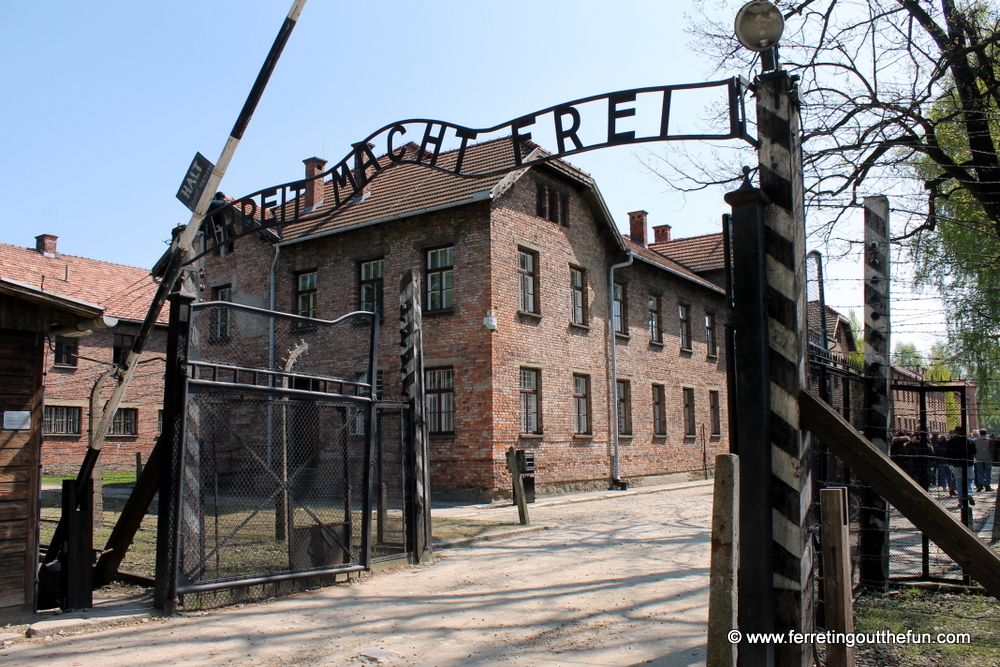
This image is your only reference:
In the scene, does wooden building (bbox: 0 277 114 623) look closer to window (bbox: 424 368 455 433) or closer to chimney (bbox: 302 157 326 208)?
window (bbox: 424 368 455 433)

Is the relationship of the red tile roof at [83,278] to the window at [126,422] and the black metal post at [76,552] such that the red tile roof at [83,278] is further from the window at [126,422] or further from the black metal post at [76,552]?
the black metal post at [76,552]

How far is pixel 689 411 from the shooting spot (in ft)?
94.6

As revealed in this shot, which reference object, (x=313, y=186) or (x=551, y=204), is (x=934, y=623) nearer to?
(x=551, y=204)

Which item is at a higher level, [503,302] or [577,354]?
[503,302]

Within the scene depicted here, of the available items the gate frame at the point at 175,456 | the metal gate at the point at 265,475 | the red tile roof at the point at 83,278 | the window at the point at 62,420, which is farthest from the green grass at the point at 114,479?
the gate frame at the point at 175,456

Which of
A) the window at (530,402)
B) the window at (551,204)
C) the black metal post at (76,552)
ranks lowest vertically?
the black metal post at (76,552)

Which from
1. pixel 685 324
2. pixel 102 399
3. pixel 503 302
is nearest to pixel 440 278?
pixel 503 302

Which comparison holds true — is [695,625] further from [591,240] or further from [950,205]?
[591,240]

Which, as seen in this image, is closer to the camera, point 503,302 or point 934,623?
point 934,623

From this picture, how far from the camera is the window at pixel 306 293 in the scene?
76.0 feet

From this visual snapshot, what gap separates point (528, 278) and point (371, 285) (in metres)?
4.34

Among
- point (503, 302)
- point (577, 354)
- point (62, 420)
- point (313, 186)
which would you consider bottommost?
point (62, 420)

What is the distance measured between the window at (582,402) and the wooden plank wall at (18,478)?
16.2 m

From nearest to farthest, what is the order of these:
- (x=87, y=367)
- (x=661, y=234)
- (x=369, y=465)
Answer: (x=369, y=465) → (x=87, y=367) → (x=661, y=234)
